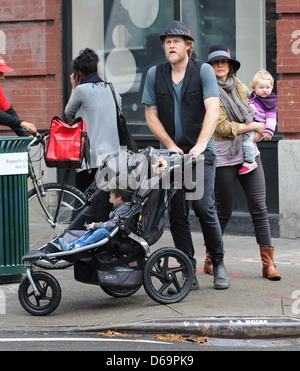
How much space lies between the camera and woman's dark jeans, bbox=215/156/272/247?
25.3 ft

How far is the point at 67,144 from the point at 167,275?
Result: 68.9 inches

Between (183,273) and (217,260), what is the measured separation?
62 cm

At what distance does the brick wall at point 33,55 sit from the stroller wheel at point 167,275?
487 centimetres

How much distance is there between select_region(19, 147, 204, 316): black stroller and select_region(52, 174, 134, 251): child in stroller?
56mm

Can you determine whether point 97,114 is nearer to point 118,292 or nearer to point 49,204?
point 49,204

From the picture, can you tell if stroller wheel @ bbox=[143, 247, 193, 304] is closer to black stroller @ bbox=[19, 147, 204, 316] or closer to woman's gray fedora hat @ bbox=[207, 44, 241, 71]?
black stroller @ bbox=[19, 147, 204, 316]

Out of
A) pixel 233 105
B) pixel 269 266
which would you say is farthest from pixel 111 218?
pixel 269 266

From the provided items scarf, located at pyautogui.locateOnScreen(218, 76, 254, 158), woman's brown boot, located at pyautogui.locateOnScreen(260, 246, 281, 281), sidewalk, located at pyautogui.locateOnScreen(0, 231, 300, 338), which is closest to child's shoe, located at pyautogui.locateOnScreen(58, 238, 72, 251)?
sidewalk, located at pyautogui.locateOnScreen(0, 231, 300, 338)

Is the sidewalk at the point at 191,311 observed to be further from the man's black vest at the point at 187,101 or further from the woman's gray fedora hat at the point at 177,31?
the woman's gray fedora hat at the point at 177,31

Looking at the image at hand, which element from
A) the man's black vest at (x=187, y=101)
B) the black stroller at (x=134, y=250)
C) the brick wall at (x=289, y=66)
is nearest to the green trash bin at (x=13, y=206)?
the black stroller at (x=134, y=250)

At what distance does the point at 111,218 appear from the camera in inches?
267

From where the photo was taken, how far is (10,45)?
11273 mm
